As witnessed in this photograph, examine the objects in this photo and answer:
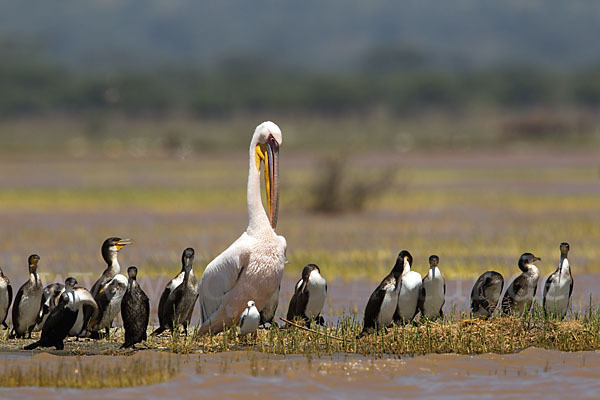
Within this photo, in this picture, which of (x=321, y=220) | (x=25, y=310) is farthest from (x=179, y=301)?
(x=321, y=220)

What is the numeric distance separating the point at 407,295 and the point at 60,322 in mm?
2798

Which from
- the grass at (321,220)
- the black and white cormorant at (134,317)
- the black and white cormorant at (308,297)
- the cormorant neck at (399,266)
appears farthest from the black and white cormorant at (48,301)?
the grass at (321,220)

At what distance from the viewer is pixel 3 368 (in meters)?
7.88

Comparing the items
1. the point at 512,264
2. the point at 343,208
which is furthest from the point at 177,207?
the point at 512,264

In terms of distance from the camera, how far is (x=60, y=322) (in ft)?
28.1

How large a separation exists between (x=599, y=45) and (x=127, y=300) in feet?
562

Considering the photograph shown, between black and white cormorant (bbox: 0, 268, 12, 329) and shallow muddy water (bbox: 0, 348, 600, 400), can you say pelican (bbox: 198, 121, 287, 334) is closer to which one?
shallow muddy water (bbox: 0, 348, 600, 400)

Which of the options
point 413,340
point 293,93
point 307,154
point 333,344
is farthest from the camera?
point 293,93

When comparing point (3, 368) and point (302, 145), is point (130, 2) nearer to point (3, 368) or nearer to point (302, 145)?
point (302, 145)

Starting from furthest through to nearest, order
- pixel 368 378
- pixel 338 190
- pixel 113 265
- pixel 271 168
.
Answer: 1. pixel 338 190
2. pixel 113 265
3. pixel 271 168
4. pixel 368 378

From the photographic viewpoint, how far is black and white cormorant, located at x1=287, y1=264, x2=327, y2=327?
938 centimetres

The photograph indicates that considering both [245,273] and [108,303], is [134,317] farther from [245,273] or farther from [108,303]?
[245,273]

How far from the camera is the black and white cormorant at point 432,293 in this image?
917 centimetres

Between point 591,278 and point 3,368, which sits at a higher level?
point 591,278
